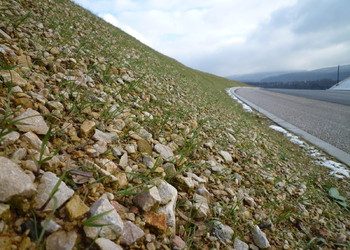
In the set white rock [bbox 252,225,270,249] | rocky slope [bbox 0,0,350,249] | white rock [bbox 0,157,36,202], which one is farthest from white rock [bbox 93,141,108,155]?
white rock [bbox 252,225,270,249]

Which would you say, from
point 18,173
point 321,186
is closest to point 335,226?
point 321,186

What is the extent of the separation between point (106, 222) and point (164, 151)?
3.05 ft

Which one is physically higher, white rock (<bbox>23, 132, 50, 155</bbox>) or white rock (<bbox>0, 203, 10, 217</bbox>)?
white rock (<bbox>23, 132, 50, 155</bbox>)

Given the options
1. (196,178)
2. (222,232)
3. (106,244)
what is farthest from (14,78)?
(222,232)

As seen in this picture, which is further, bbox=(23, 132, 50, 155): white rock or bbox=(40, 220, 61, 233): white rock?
bbox=(23, 132, 50, 155): white rock

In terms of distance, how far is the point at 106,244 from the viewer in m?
0.87

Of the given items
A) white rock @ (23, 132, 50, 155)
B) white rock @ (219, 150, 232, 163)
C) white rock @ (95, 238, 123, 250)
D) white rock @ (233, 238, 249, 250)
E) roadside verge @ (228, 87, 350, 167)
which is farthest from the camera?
roadside verge @ (228, 87, 350, 167)

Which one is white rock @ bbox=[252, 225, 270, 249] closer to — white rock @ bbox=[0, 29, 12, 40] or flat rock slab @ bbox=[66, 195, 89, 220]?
flat rock slab @ bbox=[66, 195, 89, 220]

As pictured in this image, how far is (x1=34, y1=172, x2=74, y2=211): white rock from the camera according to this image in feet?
2.80

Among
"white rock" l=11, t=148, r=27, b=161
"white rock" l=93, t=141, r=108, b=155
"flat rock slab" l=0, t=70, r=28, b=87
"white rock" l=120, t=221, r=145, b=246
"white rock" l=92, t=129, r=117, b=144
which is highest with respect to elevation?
"flat rock slab" l=0, t=70, r=28, b=87

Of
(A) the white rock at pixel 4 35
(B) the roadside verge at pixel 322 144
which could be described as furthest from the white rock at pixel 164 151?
(B) the roadside verge at pixel 322 144

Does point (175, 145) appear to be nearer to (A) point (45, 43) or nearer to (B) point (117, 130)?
(B) point (117, 130)

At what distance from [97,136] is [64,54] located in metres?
1.62

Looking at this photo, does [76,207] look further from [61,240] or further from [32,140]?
[32,140]
